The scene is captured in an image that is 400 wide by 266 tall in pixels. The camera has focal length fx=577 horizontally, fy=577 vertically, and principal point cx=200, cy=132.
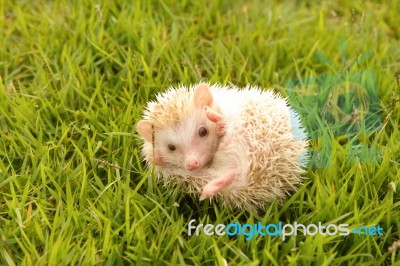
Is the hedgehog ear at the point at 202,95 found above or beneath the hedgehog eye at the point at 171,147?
above

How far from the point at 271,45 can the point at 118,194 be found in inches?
71.0

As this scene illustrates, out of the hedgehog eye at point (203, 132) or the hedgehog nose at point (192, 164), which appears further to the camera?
the hedgehog eye at point (203, 132)

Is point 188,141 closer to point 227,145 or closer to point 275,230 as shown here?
point 227,145

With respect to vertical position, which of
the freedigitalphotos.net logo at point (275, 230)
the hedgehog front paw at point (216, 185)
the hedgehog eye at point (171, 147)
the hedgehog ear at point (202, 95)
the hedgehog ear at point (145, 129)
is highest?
the hedgehog ear at point (202, 95)

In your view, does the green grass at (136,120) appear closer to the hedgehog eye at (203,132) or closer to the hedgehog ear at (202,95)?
the hedgehog eye at (203,132)

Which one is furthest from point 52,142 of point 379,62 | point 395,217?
point 379,62

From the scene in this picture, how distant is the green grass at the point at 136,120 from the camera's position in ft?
8.50

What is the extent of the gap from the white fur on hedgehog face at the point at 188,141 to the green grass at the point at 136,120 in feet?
0.56

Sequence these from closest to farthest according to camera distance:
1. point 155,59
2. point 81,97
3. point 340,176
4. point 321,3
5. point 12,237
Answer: point 12,237 → point 340,176 → point 81,97 → point 155,59 → point 321,3

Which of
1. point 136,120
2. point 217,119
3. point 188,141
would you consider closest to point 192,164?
point 188,141

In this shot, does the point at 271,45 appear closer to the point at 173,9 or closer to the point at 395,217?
the point at 173,9

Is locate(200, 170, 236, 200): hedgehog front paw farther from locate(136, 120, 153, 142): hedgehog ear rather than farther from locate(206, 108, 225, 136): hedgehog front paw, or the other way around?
locate(136, 120, 153, 142): hedgehog ear

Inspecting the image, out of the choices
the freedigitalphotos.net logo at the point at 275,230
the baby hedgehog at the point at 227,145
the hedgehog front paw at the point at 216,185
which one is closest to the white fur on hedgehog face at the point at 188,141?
the baby hedgehog at the point at 227,145

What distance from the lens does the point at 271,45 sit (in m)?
4.05
